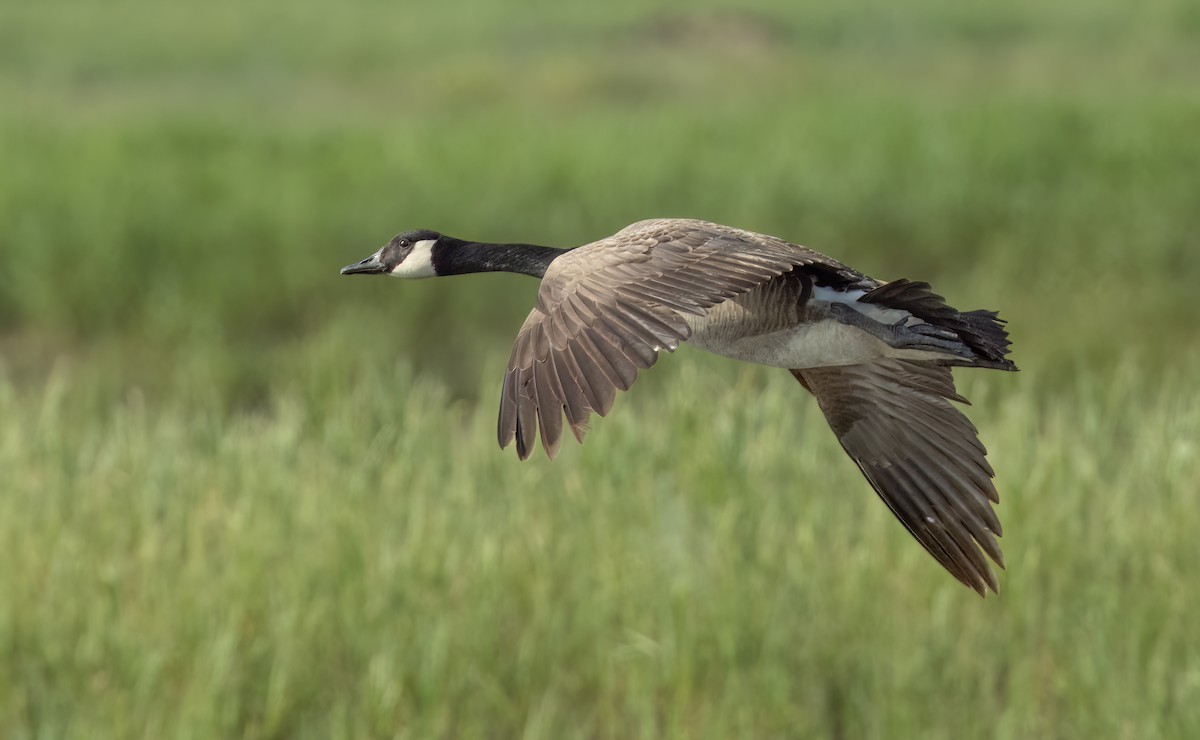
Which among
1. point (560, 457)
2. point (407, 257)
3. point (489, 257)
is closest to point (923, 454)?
point (489, 257)

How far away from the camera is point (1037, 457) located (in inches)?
180

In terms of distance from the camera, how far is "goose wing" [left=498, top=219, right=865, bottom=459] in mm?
1854

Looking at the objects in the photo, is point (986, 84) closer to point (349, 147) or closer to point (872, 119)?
point (872, 119)

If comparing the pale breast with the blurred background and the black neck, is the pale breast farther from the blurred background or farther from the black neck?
the blurred background

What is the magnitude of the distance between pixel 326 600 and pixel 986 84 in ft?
37.7

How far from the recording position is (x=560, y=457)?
479 centimetres

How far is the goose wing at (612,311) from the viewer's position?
1854 mm

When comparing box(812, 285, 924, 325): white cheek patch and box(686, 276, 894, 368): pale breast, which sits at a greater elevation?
box(812, 285, 924, 325): white cheek patch

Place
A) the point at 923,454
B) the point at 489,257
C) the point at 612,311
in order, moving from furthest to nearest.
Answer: the point at 923,454
the point at 489,257
the point at 612,311

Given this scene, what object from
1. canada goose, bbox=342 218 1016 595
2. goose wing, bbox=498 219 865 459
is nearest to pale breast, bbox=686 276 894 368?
canada goose, bbox=342 218 1016 595

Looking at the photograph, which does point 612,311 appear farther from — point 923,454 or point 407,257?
point 923,454

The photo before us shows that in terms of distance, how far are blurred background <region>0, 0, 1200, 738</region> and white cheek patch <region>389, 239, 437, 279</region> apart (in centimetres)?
173

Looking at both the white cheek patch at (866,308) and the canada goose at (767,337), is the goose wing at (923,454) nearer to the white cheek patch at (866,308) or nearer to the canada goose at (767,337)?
the canada goose at (767,337)

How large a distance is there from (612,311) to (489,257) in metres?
0.46
